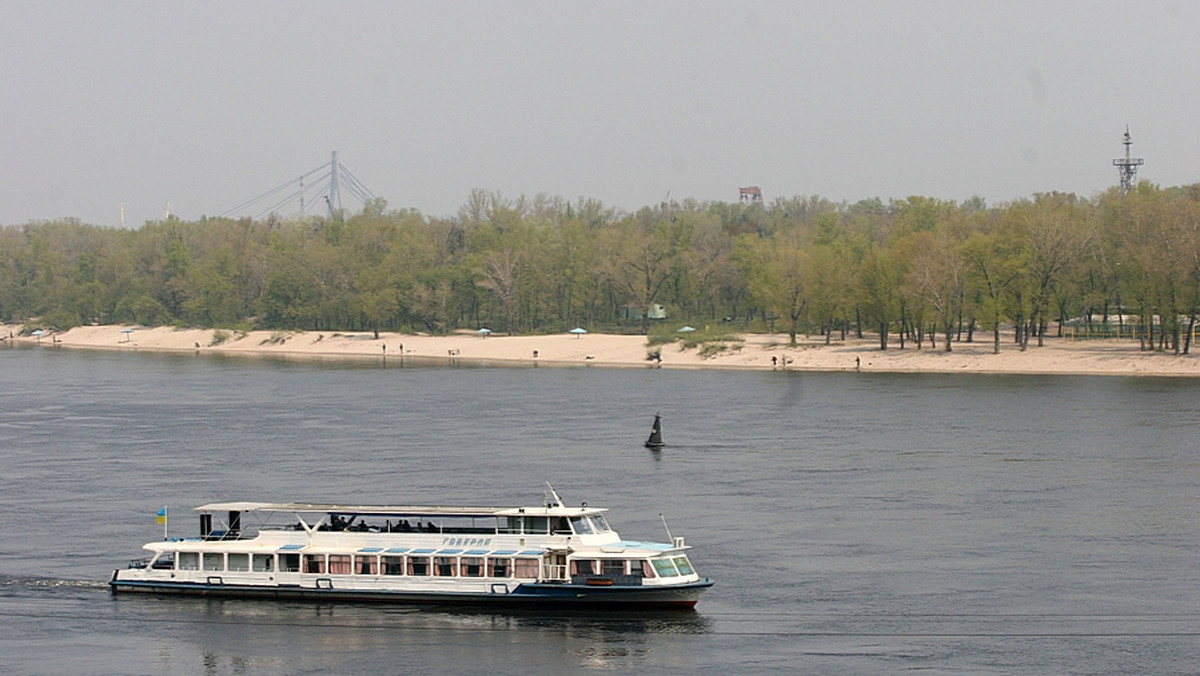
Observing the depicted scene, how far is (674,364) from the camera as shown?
16825 centimetres

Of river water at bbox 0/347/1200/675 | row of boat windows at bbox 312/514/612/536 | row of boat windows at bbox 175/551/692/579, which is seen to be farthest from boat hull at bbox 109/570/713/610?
row of boat windows at bbox 312/514/612/536

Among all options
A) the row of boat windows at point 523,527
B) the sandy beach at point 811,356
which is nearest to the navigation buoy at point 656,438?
the row of boat windows at point 523,527

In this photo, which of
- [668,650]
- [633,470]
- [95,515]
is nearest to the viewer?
[668,650]

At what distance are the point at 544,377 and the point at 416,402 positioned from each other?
31242 mm

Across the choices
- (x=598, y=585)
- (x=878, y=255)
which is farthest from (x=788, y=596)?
(x=878, y=255)

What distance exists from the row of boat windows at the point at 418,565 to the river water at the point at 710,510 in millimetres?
1492

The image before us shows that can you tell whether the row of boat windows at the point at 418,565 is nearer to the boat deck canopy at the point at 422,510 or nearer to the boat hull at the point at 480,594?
the boat hull at the point at 480,594

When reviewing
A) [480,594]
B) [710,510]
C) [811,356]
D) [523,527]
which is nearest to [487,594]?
[480,594]

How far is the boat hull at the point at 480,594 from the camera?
48.3m

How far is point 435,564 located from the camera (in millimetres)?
50156

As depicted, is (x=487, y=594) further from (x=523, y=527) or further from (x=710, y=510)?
(x=710, y=510)

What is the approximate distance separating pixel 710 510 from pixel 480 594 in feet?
61.4

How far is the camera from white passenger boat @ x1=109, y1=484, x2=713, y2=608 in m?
48.8

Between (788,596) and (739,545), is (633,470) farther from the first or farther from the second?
(788,596)
